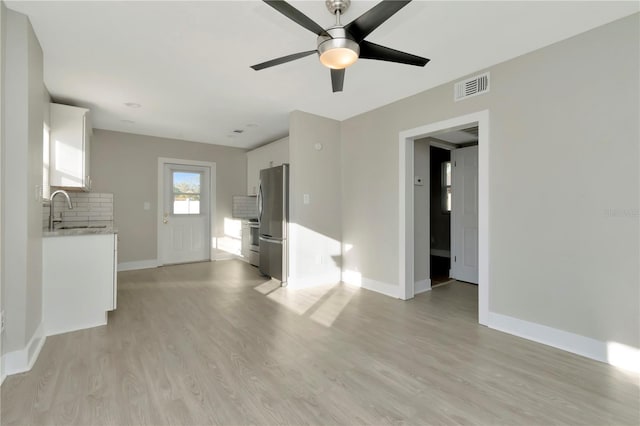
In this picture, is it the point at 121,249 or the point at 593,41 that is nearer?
the point at 593,41

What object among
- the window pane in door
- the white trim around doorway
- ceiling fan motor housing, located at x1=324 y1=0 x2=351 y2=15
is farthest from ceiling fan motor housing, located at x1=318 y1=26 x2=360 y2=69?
the window pane in door

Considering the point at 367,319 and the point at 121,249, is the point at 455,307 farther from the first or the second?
the point at 121,249

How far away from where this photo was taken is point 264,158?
235 inches

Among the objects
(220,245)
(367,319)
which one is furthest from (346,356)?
(220,245)

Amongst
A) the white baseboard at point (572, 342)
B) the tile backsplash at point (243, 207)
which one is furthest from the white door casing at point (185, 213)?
the white baseboard at point (572, 342)

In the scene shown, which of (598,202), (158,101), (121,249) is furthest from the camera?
(121,249)

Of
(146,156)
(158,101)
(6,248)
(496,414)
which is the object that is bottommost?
(496,414)

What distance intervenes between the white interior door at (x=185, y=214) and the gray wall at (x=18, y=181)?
3763 mm

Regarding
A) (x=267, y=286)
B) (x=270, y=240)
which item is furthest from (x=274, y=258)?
(x=267, y=286)

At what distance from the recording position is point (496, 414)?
1.68 meters

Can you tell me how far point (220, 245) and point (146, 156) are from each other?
7.16 ft

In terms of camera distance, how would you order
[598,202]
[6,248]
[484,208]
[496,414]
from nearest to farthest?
1. [496,414]
2. [6,248]
3. [598,202]
4. [484,208]

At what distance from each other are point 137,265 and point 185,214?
1257 millimetres

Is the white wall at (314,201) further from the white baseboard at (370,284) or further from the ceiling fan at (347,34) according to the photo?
the ceiling fan at (347,34)
